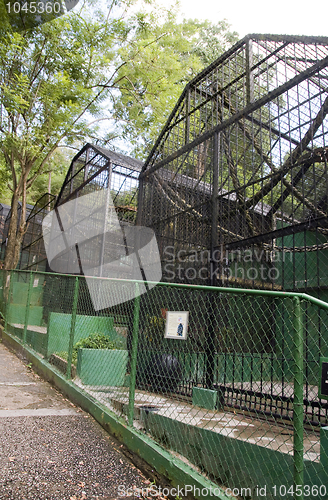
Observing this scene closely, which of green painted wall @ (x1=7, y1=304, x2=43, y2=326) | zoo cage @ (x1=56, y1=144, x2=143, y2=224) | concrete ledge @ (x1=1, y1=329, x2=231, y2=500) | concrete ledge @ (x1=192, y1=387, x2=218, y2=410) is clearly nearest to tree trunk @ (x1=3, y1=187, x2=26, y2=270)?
zoo cage @ (x1=56, y1=144, x2=143, y2=224)

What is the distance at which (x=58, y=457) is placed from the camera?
3105mm

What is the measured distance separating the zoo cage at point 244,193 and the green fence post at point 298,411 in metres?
1.56

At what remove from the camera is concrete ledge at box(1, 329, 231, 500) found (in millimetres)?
2467

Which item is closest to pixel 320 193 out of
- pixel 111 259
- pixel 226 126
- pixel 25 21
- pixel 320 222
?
pixel 226 126

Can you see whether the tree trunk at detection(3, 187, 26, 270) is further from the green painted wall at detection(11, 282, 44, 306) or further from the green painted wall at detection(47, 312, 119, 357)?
the green painted wall at detection(47, 312, 119, 357)

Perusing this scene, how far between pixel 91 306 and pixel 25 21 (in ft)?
27.8

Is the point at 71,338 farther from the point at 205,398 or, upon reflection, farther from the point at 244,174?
the point at 244,174

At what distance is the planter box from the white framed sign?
2.01 metres

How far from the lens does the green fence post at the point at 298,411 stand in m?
1.94

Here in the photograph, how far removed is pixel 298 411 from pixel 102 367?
11.9 feet

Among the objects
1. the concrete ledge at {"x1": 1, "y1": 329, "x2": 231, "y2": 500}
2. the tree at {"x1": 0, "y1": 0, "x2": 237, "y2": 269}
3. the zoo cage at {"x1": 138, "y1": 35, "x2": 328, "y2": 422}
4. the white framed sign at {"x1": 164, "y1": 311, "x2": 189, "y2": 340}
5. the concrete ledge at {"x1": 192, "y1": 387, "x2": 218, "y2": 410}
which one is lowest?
the concrete ledge at {"x1": 1, "y1": 329, "x2": 231, "y2": 500}

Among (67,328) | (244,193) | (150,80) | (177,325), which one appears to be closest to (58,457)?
(177,325)

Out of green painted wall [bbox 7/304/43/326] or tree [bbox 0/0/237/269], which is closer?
green painted wall [bbox 7/304/43/326]

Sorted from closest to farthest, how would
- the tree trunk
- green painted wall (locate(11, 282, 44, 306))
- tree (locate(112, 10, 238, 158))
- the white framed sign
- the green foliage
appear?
the white framed sign
the green foliage
green painted wall (locate(11, 282, 44, 306))
the tree trunk
tree (locate(112, 10, 238, 158))
